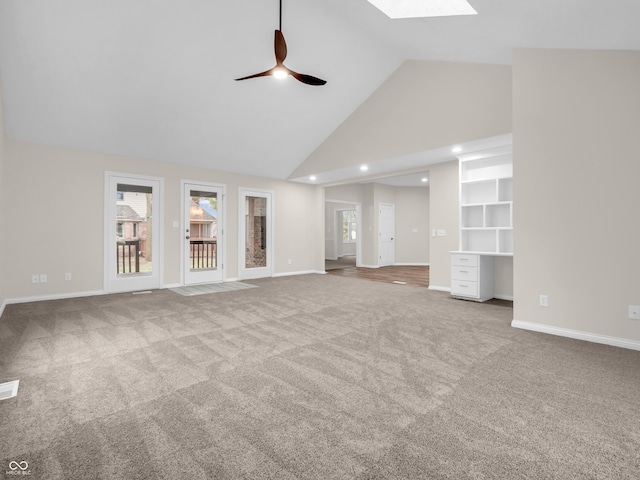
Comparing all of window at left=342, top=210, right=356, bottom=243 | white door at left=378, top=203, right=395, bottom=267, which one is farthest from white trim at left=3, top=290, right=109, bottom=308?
window at left=342, top=210, right=356, bottom=243

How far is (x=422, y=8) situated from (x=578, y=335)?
12.3ft

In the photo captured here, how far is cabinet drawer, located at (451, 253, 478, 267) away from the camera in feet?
16.5

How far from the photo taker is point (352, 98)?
582 cm

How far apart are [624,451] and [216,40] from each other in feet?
17.2

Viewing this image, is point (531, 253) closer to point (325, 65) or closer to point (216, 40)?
point (325, 65)

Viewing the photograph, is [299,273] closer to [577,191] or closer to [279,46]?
[279,46]

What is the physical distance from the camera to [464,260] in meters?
5.15

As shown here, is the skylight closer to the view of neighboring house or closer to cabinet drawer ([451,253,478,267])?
cabinet drawer ([451,253,478,267])

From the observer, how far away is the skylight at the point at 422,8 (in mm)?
3057

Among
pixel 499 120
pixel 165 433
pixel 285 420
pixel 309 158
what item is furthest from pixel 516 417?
pixel 309 158

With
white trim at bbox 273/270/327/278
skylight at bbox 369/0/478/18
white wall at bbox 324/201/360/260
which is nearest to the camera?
skylight at bbox 369/0/478/18

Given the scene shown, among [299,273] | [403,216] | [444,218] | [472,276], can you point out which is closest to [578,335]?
[472,276]

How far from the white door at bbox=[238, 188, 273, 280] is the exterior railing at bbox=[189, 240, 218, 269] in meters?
0.58

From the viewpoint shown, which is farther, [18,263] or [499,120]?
[18,263]
